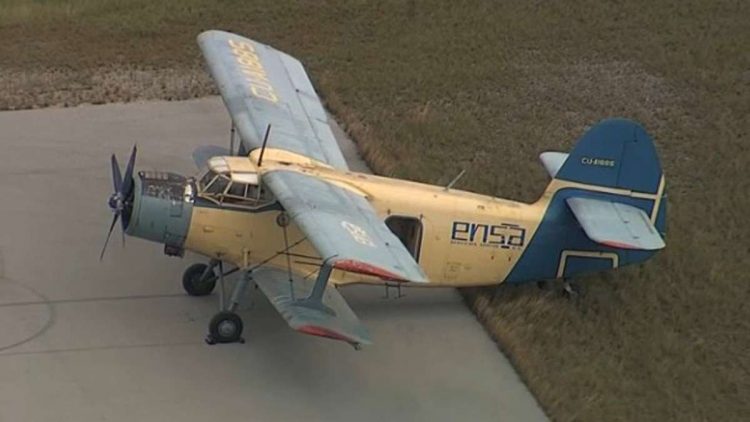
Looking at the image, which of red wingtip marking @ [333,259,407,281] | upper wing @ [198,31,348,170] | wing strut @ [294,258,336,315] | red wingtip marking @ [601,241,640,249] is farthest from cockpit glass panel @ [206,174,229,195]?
red wingtip marking @ [601,241,640,249]

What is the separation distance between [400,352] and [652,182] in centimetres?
302

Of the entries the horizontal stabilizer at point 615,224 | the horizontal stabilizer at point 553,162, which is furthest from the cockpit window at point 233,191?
the horizontal stabilizer at point 553,162

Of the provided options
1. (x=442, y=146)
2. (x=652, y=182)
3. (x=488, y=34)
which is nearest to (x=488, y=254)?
(x=652, y=182)

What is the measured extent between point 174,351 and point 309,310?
57.5 inches

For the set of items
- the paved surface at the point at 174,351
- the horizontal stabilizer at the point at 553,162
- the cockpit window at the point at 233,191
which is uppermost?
the cockpit window at the point at 233,191

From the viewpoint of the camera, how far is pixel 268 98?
13.2 meters

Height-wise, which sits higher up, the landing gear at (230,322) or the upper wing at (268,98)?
the upper wing at (268,98)

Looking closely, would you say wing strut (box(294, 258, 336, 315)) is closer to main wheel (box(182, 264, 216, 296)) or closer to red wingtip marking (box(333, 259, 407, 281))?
red wingtip marking (box(333, 259, 407, 281))

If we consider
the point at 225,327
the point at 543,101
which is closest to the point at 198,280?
the point at 225,327

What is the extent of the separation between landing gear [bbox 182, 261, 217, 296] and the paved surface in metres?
0.10

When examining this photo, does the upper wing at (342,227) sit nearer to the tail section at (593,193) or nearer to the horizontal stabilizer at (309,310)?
the horizontal stabilizer at (309,310)

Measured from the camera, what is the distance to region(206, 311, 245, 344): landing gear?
11.7 metres

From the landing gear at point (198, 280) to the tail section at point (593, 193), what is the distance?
2.92 metres

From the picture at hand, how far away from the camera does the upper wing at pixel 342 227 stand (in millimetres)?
9891
